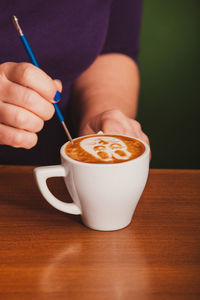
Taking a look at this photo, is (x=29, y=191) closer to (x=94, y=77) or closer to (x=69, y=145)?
(x=69, y=145)

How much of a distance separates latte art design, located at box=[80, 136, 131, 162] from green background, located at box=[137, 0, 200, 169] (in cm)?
146

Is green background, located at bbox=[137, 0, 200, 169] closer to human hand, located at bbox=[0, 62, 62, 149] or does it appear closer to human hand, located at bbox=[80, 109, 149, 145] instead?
human hand, located at bbox=[80, 109, 149, 145]

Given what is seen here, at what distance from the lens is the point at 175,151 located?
219 cm

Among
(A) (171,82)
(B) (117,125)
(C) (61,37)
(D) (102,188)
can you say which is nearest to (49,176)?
(D) (102,188)

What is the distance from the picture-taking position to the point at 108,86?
1266 mm

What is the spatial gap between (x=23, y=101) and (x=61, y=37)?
19.1 inches

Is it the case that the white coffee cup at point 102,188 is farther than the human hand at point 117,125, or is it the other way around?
the human hand at point 117,125

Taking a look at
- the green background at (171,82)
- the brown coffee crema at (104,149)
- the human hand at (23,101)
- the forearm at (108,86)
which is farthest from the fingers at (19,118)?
the green background at (171,82)

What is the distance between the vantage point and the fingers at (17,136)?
2.58ft

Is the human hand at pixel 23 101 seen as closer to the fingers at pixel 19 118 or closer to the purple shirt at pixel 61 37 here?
the fingers at pixel 19 118

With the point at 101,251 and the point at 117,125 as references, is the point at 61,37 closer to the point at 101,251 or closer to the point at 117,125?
the point at 117,125

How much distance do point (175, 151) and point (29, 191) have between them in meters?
1.51

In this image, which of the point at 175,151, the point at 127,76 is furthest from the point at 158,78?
the point at 127,76

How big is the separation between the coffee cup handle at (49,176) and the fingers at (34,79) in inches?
6.6
